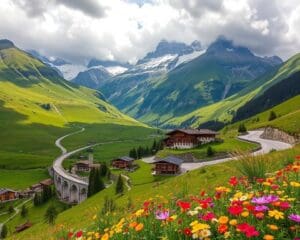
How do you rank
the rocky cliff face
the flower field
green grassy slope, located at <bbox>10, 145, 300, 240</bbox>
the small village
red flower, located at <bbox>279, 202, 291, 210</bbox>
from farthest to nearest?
the rocky cliff face
the small village
green grassy slope, located at <bbox>10, 145, 300, 240</bbox>
red flower, located at <bbox>279, 202, 291, 210</bbox>
the flower field

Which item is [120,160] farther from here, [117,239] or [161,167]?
[117,239]

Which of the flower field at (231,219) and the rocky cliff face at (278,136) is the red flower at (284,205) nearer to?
the flower field at (231,219)

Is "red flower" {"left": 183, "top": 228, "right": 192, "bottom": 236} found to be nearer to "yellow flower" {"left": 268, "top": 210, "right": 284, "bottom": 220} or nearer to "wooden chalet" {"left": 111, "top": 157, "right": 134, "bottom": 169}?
"yellow flower" {"left": 268, "top": 210, "right": 284, "bottom": 220}

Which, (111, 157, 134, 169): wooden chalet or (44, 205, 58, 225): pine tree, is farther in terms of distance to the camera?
(111, 157, 134, 169): wooden chalet

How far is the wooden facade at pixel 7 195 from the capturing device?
488 ft

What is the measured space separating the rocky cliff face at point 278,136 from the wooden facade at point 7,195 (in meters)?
89.9

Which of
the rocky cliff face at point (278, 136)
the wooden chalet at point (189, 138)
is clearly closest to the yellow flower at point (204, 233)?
the rocky cliff face at point (278, 136)

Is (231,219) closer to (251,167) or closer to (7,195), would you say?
(251,167)

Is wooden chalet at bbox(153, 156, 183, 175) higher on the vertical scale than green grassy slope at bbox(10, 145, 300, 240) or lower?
lower

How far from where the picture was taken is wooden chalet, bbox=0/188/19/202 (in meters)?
149

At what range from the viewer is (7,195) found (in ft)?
495

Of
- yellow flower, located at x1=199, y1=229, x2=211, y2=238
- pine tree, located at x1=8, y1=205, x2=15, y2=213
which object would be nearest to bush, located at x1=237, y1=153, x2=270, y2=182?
yellow flower, located at x1=199, y1=229, x2=211, y2=238

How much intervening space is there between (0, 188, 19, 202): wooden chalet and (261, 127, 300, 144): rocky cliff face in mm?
89950

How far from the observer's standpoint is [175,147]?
441 feet
